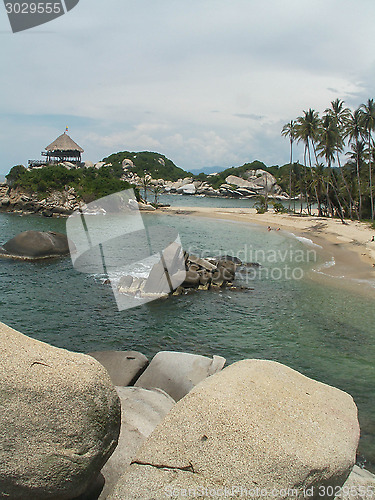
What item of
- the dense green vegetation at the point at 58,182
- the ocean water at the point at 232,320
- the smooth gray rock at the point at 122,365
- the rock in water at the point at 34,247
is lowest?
the ocean water at the point at 232,320

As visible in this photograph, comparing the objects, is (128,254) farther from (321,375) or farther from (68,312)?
(321,375)

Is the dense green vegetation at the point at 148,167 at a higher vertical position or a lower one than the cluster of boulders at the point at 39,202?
higher

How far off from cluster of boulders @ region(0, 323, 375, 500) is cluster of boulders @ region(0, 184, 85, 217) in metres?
60.9

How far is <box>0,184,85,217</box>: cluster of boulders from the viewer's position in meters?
65.3

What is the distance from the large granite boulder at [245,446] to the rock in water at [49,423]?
0.59 metres

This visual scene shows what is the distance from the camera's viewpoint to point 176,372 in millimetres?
10836

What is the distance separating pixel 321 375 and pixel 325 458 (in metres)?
9.86

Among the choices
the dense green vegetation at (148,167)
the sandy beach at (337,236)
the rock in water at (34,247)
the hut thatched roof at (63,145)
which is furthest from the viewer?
the dense green vegetation at (148,167)

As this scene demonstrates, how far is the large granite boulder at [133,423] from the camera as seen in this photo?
5.80 meters

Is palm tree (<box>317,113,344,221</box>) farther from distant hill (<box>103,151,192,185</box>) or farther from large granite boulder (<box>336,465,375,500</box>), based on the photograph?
distant hill (<box>103,151,192,185</box>)

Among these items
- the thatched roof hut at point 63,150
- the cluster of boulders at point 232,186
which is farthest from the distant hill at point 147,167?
the thatched roof hut at point 63,150

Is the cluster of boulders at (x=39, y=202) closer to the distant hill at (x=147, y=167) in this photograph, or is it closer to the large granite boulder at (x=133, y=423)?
the large granite boulder at (x=133, y=423)

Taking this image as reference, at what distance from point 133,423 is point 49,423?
3.06 meters

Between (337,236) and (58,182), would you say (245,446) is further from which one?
A: (58,182)
